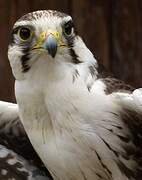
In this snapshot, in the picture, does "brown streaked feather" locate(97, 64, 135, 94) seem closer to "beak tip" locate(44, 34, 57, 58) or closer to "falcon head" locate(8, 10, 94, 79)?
"falcon head" locate(8, 10, 94, 79)

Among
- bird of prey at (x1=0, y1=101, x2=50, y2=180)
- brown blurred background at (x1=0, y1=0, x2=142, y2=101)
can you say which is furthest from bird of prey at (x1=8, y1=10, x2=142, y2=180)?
brown blurred background at (x1=0, y1=0, x2=142, y2=101)

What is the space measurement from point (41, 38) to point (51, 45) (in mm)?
69

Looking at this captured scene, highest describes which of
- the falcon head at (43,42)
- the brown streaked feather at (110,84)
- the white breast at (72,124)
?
the falcon head at (43,42)

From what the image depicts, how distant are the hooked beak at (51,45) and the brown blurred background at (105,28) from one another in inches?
67.8

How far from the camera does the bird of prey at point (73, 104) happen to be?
8.95ft

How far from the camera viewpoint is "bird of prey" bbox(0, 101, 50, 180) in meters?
3.24

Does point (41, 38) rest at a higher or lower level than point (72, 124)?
higher

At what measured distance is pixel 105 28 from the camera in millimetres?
4395

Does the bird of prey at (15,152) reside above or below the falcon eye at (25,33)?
below

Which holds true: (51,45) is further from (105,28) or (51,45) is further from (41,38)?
(105,28)

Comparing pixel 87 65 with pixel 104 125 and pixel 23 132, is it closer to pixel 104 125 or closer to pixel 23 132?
pixel 104 125

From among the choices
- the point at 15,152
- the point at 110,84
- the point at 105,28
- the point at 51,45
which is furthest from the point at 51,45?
the point at 105,28

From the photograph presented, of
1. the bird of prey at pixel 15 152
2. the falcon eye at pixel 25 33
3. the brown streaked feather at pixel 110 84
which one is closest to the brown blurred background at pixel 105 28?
the bird of prey at pixel 15 152

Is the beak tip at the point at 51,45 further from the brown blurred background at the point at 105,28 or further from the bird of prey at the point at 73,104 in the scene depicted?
the brown blurred background at the point at 105,28
